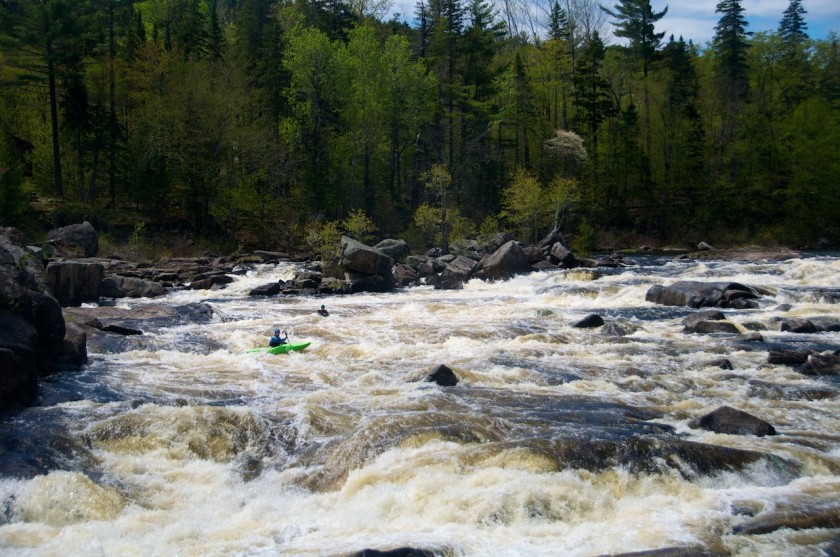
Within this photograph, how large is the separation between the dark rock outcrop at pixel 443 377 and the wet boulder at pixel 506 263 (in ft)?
61.2

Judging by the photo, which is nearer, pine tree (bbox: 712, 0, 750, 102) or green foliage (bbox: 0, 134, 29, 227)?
green foliage (bbox: 0, 134, 29, 227)

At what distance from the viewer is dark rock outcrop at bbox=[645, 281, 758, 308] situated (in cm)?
2395

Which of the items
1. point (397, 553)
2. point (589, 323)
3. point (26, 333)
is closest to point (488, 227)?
point (589, 323)

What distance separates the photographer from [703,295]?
24.4 metres

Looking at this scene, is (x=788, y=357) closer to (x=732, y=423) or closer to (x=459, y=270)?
(x=732, y=423)

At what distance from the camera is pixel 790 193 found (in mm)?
51312

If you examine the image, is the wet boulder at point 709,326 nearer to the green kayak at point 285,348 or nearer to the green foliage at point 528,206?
the green kayak at point 285,348

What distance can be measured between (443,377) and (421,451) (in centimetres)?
396

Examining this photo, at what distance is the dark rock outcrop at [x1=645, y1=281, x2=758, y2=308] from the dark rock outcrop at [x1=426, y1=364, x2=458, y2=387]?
13.4 metres

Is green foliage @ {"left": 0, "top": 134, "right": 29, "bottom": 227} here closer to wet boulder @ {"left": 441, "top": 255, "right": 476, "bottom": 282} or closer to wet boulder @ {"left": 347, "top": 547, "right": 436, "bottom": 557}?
wet boulder @ {"left": 441, "top": 255, "right": 476, "bottom": 282}

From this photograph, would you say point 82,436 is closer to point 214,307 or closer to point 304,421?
point 304,421

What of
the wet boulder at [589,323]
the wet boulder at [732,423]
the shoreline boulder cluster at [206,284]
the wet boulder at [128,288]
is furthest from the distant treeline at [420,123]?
the wet boulder at [732,423]

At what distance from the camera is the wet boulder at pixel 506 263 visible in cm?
3278

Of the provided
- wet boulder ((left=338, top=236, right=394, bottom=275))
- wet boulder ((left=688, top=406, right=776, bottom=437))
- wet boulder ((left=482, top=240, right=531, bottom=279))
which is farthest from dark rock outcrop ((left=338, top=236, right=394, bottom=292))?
wet boulder ((left=688, top=406, right=776, bottom=437))
